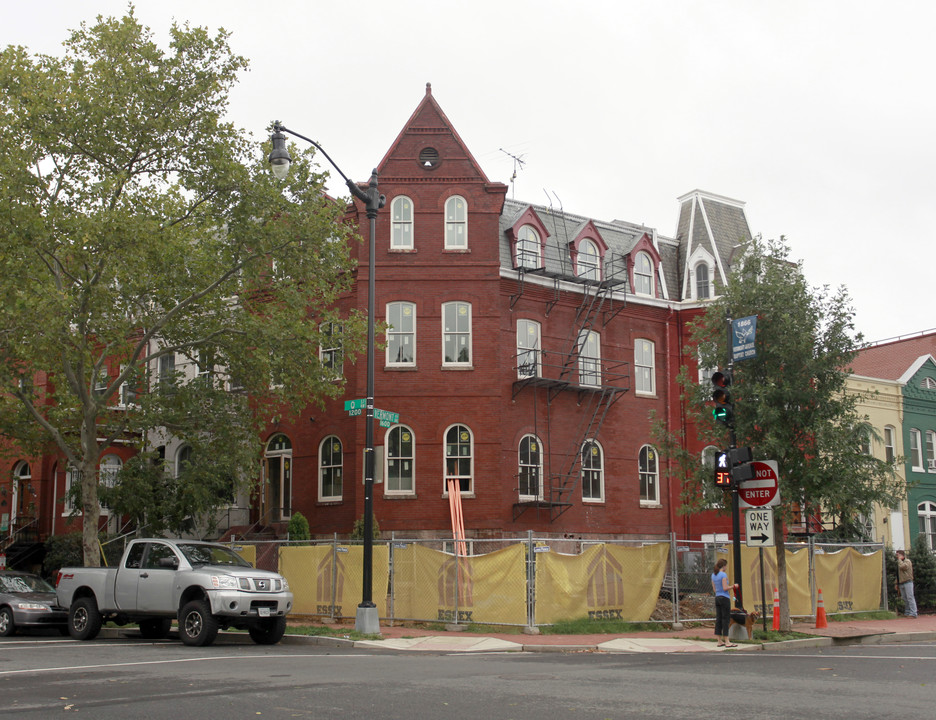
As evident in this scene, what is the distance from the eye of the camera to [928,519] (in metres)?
39.6

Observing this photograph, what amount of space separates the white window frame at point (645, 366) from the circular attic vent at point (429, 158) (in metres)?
9.59

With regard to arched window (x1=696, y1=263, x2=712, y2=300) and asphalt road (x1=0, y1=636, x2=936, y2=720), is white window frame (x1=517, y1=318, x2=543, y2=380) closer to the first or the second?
arched window (x1=696, y1=263, x2=712, y2=300)

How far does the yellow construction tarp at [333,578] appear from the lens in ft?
67.9

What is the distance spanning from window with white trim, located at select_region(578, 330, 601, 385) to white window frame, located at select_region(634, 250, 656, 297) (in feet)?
9.51

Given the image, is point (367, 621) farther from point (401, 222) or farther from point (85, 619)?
point (401, 222)

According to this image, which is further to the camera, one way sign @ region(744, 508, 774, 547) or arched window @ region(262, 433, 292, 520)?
arched window @ region(262, 433, 292, 520)

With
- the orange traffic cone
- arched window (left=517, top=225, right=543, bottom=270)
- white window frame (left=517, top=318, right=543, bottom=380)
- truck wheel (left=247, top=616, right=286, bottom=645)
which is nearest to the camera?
truck wheel (left=247, top=616, right=286, bottom=645)

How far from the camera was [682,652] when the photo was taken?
16.1 metres

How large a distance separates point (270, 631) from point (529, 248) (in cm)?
1730

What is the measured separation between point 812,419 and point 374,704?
542 inches

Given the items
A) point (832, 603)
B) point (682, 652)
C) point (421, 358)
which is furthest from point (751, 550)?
point (421, 358)

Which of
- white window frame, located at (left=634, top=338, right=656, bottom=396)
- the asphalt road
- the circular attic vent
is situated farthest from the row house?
the asphalt road

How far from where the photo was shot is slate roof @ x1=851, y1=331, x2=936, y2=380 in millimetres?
45219

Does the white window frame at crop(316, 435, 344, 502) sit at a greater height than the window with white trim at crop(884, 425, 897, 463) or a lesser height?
lesser
